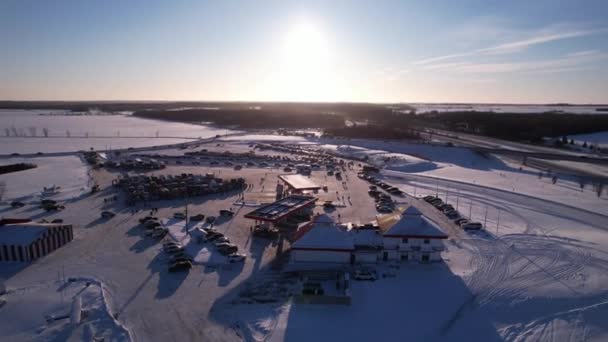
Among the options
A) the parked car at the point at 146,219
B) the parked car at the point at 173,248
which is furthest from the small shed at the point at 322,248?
the parked car at the point at 146,219

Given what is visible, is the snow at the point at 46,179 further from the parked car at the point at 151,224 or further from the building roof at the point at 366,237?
the building roof at the point at 366,237

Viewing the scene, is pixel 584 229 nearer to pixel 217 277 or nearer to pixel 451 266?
pixel 451 266

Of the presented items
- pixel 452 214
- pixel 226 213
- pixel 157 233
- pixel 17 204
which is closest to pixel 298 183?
pixel 226 213

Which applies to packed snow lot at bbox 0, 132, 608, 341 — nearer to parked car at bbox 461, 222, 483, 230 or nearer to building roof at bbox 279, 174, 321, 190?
parked car at bbox 461, 222, 483, 230

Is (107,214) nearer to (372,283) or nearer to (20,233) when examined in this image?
(20,233)

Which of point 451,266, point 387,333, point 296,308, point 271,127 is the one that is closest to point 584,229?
point 451,266

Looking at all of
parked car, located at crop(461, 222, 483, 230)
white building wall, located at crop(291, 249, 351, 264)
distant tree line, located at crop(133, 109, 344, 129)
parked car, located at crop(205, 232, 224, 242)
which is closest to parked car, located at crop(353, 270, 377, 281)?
white building wall, located at crop(291, 249, 351, 264)
